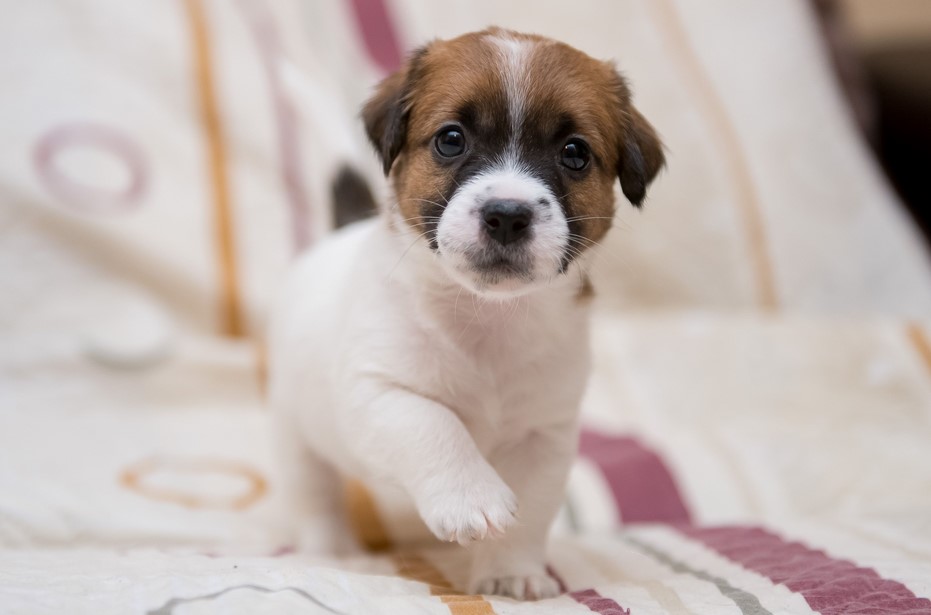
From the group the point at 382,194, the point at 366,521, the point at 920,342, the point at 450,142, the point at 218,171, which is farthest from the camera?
the point at 218,171

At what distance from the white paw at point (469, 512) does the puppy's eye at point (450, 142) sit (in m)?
0.58

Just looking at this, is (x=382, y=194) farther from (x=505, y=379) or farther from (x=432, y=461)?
(x=432, y=461)

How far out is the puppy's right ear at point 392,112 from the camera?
1779mm

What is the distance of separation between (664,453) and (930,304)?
1.49 metres

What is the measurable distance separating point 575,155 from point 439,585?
0.81m

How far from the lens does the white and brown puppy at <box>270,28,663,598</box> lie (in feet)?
5.09

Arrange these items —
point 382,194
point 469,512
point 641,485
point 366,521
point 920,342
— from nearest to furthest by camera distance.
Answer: point 469,512, point 366,521, point 641,485, point 382,194, point 920,342

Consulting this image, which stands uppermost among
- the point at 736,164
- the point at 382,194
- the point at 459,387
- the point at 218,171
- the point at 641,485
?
the point at 736,164

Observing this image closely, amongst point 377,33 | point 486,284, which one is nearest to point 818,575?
point 486,284

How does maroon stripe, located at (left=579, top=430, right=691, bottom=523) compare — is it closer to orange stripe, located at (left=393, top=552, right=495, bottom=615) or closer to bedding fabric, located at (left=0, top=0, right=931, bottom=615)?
bedding fabric, located at (left=0, top=0, right=931, bottom=615)

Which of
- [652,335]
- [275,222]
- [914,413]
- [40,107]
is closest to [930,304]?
[914,413]

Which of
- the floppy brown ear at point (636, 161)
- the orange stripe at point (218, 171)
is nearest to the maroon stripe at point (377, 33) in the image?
the orange stripe at point (218, 171)

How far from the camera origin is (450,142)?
170 cm

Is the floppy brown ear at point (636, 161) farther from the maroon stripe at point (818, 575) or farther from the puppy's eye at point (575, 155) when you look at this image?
the maroon stripe at point (818, 575)
